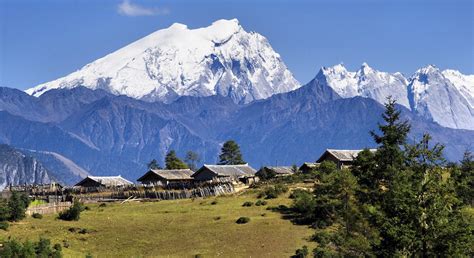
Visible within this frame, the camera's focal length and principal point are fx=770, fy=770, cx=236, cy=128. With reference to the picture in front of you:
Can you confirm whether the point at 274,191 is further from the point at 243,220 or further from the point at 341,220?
the point at 341,220

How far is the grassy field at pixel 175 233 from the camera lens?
73500mm

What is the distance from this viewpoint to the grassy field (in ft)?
241

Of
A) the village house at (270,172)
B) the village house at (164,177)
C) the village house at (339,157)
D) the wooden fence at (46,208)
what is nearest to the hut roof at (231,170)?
the village house at (270,172)

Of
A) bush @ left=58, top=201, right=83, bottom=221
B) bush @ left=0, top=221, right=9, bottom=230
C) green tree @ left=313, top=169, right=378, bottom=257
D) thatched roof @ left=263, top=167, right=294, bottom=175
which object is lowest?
green tree @ left=313, top=169, right=378, bottom=257

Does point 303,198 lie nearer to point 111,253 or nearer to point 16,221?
point 111,253

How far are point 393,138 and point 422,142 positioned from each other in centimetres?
1872

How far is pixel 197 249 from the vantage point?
74000mm

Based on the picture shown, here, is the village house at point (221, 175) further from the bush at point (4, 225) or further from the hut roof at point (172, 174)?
the bush at point (4, 225)

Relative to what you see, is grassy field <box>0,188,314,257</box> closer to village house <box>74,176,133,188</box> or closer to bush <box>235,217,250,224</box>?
bush <box>235,217,250,224</box>

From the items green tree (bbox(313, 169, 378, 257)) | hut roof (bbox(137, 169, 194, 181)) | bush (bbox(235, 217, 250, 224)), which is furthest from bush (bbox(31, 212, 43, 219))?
hut roof (bbox(137, 169, 194, 181))

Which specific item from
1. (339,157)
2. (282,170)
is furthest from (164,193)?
(282,170)

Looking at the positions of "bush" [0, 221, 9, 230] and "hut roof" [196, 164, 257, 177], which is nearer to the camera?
"bush" [0, 221, 9, 230]

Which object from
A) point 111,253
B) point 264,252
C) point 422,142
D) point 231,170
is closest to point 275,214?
point 264,252

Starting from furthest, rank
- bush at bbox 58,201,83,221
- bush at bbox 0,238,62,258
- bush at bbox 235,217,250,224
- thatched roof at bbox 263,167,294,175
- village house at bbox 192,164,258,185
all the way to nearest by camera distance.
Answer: thatched roof at bbox 263,167,294,175, village house at bbox 192,164,258,185, bush at bbox 58,201,83,221, bush at bbox 235,217,250,224, bush at bbox 0,238,62,258
